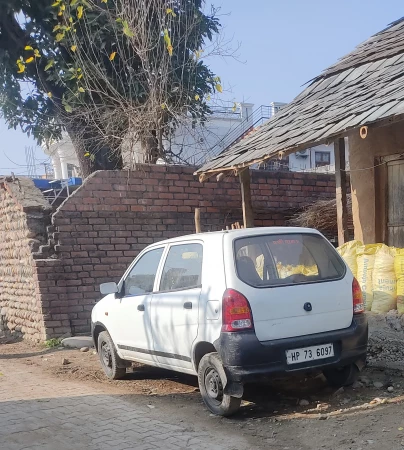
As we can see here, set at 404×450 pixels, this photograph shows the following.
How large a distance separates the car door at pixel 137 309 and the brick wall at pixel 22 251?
2.93 meters

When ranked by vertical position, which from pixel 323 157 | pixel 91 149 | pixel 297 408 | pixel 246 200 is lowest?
pixel 297 408

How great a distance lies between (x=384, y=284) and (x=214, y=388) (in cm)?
287

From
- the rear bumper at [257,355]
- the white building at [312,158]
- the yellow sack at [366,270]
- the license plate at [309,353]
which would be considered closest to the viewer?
the rear bumper at [257,355]

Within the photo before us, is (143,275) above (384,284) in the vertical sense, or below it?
above

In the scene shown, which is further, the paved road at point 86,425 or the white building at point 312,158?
the white building at point 312,158

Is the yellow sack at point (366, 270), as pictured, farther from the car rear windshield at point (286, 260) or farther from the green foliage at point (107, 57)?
the green foliage at point (107, 57)

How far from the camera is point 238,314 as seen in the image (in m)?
4.69

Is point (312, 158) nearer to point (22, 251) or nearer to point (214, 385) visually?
point (22, 251)

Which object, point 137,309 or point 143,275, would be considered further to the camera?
point 143,275

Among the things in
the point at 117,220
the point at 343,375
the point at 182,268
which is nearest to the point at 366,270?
the point at 343,375

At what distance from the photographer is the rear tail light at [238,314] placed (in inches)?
185

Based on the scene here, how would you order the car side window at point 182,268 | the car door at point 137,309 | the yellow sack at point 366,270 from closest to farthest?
the car side window at point 182,268, the car door at point 137,309, the yellow sack at point 366,270

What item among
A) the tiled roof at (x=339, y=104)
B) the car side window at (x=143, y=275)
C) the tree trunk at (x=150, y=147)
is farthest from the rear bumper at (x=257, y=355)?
the tree trunk at (x=150, y=147)

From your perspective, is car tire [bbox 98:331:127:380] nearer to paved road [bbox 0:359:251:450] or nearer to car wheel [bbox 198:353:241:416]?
paved road [bbox 0:359:251:450]
